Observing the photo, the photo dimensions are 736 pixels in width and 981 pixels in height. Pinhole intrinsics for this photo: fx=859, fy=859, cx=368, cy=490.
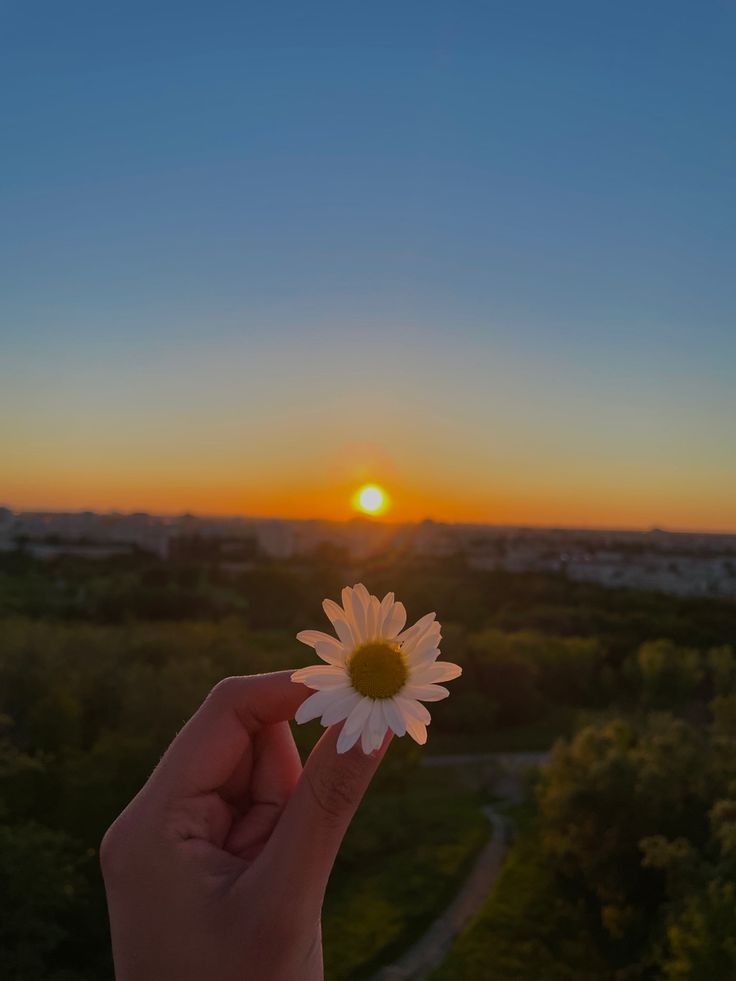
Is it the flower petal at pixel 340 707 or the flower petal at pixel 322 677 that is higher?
the flower petal at pixel 322 677

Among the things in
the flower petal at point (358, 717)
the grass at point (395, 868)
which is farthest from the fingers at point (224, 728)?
the grass at point (395, 868)

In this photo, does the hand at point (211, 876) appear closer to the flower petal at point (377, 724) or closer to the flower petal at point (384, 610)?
the flower petal at point (377, 724)

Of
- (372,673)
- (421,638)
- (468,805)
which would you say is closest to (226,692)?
(372,673)

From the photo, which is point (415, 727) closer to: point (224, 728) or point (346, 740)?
point (346, 740)

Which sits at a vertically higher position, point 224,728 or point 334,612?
point 334,612

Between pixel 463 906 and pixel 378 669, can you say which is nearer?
pixel 378 669

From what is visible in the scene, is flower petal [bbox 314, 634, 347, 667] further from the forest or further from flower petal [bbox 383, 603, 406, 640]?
the forest

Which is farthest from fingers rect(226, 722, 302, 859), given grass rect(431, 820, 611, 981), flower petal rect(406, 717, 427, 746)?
grass rect(431, 820, 611, 981)
